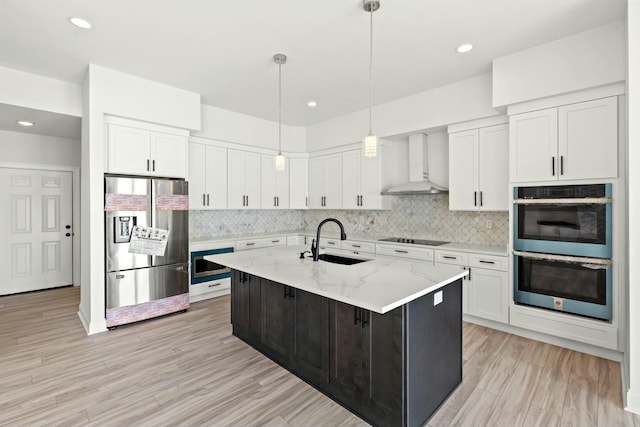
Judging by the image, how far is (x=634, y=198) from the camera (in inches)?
83.3

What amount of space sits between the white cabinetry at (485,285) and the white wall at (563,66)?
5.56 ft

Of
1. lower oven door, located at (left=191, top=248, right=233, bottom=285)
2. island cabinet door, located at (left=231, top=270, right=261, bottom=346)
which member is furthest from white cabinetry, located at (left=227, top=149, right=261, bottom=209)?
island cabinet door, located at (left=231, top=270, right=261, bottom=346)

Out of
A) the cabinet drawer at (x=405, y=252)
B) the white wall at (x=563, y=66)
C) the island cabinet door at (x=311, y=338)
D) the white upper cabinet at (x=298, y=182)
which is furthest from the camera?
the white upper cabinet at (x=298, y=182)

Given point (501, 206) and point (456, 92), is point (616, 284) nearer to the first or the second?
point (501, 206)

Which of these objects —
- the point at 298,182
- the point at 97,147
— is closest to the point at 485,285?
the point at 298,182

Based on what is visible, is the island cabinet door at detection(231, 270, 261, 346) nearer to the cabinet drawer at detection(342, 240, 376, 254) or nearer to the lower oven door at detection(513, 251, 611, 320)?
the cabinet drawer at detection(342, 240, 376, 254)

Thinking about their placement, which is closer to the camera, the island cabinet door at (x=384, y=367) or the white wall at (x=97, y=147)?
the island cabinet door at (x=384, y=367)

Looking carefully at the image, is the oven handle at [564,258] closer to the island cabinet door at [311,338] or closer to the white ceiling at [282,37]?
the white ceiling at [282,37]

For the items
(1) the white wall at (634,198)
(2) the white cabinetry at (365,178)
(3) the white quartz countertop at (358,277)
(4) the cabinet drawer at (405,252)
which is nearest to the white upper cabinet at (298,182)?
(2) the white cabinetry at (365,178)

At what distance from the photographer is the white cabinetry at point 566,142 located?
9.09 ft

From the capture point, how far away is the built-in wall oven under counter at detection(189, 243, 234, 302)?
4.49 metres

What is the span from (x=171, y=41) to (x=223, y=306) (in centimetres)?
322

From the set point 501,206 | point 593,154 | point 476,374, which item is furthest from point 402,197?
point 476,374

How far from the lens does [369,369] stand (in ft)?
6.64
